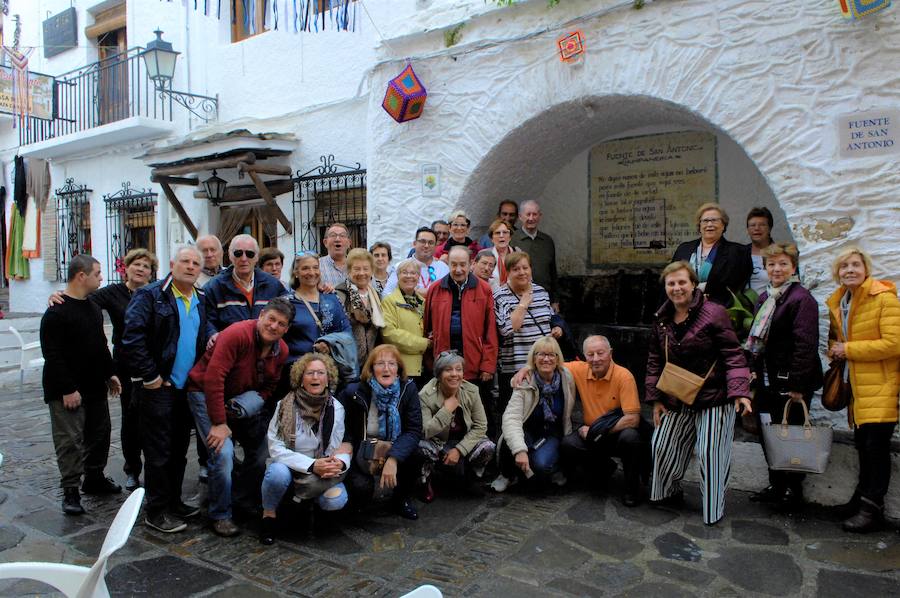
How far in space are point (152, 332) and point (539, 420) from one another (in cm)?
234

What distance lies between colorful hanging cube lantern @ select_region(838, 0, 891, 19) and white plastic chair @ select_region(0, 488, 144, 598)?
14.5ft

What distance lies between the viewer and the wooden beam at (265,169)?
7.82m

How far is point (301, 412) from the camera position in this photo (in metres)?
3.86

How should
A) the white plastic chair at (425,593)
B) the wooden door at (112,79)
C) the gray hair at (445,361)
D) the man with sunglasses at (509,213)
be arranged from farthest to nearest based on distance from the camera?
the wooden door at (112,79) < the man with sunglasses at (509,213) < the gray hair at (445,361) < the white plastic chair at (425,593)

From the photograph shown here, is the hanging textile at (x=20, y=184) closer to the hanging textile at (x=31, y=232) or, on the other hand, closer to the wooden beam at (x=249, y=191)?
the hanging textile at (x=31, y=232)

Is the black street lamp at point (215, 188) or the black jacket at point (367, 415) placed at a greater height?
the black street lamp at point (215, 188)

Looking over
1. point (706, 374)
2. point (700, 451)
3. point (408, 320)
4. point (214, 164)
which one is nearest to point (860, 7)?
point (706, 374)

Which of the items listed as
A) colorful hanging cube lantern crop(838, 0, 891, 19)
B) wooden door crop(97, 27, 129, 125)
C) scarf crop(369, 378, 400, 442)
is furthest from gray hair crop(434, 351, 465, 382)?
wooden door crop(97, 27, 129, 125)

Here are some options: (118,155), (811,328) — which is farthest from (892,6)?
(118,155)

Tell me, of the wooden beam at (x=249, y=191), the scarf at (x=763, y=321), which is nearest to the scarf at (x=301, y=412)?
the scarf at (x=763, y=321)

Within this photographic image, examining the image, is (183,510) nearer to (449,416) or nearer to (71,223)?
(449,416)

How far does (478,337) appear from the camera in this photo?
4.64m

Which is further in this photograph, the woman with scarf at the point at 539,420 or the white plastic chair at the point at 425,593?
the woman with scarf at the point at 539,420

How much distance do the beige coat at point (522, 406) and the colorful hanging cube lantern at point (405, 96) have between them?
2.83m
